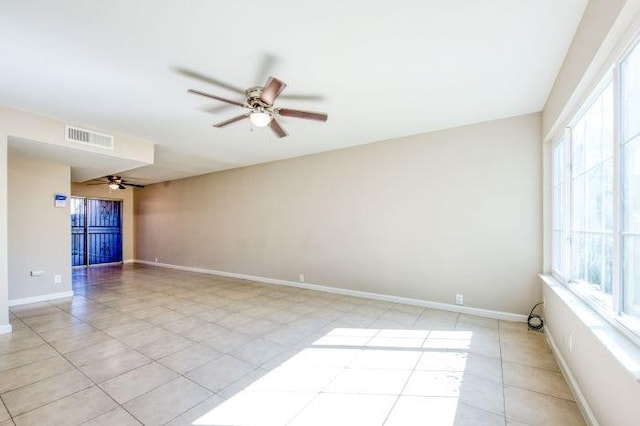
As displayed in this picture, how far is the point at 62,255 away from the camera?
5.04 m

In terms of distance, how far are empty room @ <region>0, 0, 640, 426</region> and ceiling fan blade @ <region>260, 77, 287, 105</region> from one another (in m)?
0.03

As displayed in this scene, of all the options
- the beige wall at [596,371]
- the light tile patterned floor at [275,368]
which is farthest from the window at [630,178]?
the light tile patterned floor at [275,368]

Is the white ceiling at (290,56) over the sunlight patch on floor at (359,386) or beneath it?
→ over

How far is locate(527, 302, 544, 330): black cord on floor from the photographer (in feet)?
10.8

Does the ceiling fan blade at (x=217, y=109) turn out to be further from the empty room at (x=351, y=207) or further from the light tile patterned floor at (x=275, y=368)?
the light tile patterned floor at (x=275, y=368)

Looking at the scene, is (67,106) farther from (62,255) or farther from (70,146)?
(62,255)

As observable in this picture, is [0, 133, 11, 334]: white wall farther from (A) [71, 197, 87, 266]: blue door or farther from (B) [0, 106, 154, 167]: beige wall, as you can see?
(A) [71, 197, 87, 266]: blue door

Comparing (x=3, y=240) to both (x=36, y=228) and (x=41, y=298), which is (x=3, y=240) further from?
(x=41, y=298)

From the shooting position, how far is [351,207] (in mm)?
4910

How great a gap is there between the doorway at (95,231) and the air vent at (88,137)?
18.4 ft

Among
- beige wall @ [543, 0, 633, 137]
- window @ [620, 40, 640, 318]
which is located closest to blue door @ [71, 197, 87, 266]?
beige wall @ [543, 0, 633, 137]

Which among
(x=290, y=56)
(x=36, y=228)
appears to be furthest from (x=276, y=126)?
(x=36, y=228)

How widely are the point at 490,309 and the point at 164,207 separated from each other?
816cm

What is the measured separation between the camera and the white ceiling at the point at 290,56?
1810mm
